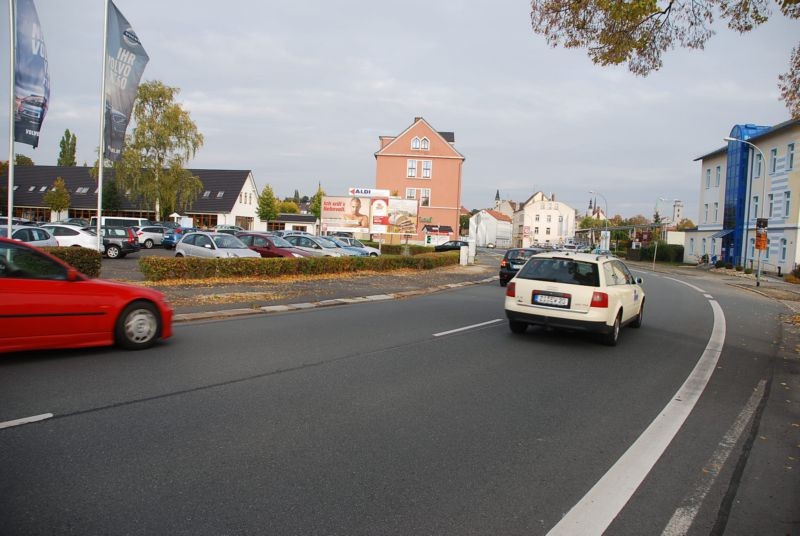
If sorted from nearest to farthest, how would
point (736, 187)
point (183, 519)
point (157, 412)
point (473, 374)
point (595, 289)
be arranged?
point (183, 519), point (157, 412), point (473, 374), point (595, 289), point (736, 187)

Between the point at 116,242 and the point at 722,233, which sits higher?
the point at 722,233

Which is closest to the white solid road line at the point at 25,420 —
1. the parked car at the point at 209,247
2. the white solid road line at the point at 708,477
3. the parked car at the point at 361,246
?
the white solid road line at the point at 708,477

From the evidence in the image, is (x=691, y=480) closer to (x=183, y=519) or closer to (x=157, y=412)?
(x=183, y=519)

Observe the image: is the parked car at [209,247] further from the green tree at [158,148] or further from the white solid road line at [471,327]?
the green tree at [158,148]

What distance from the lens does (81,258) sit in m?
15.5

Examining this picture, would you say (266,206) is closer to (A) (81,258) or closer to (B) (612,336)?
(A) (81,258)

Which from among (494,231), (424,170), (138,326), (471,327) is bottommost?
(471,327)

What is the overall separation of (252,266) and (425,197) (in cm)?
4977

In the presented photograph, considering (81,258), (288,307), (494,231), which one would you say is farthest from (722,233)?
(494,231)

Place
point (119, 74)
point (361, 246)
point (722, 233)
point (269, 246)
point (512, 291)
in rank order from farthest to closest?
1. point (722, 233)
2. point (361, 246)
3. point (269, 246)
4. point (119, 74)
5. point (512, 291)

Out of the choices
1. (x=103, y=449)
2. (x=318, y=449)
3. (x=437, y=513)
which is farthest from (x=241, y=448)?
(x=437, y=513)

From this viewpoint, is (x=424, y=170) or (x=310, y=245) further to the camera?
(x=424, y=170)

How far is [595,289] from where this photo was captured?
947 cm

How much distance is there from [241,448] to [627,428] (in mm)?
3513
